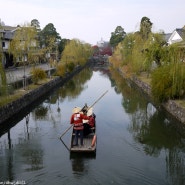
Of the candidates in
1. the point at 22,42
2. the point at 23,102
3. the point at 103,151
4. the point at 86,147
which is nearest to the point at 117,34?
the point at 22,42

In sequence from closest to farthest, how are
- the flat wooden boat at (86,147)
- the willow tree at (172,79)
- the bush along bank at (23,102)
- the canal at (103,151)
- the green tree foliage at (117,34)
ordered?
the canal at (103,151), the flat wooden boat at (86,147), the bush along bank at (23,102), the willow tree at (172,79), the green tree foliage at (117,34)

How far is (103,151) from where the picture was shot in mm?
14508

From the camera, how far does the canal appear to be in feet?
38.3

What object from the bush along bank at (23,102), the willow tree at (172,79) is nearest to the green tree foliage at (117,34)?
the bush along bank at (23,102)

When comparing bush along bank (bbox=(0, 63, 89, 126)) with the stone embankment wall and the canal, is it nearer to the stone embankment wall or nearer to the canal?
the stone embankment wall

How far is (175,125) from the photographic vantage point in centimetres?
1909

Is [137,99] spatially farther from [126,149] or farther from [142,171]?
[142,171]

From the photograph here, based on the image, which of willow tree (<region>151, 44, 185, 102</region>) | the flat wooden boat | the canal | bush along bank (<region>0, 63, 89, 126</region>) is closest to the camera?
the canal

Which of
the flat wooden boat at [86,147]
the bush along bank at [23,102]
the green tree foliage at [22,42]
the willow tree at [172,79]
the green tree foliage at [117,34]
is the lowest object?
the flat wooden boat at [86,147]

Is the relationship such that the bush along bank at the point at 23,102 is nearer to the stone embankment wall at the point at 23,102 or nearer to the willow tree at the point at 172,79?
the stone embankment wall at the point at 23,102

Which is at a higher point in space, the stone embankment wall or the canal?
the stone embankment wall

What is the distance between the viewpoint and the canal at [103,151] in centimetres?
1167

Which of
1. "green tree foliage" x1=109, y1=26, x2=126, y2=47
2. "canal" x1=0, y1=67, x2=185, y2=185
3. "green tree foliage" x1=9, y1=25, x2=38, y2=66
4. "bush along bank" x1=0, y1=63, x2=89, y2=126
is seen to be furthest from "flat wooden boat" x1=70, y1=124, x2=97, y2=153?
"green tree foliage" x1=109, y1=26, x2=126, y2=47

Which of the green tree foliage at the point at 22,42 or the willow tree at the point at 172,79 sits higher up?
the green tree foliage at the point at 22,42
